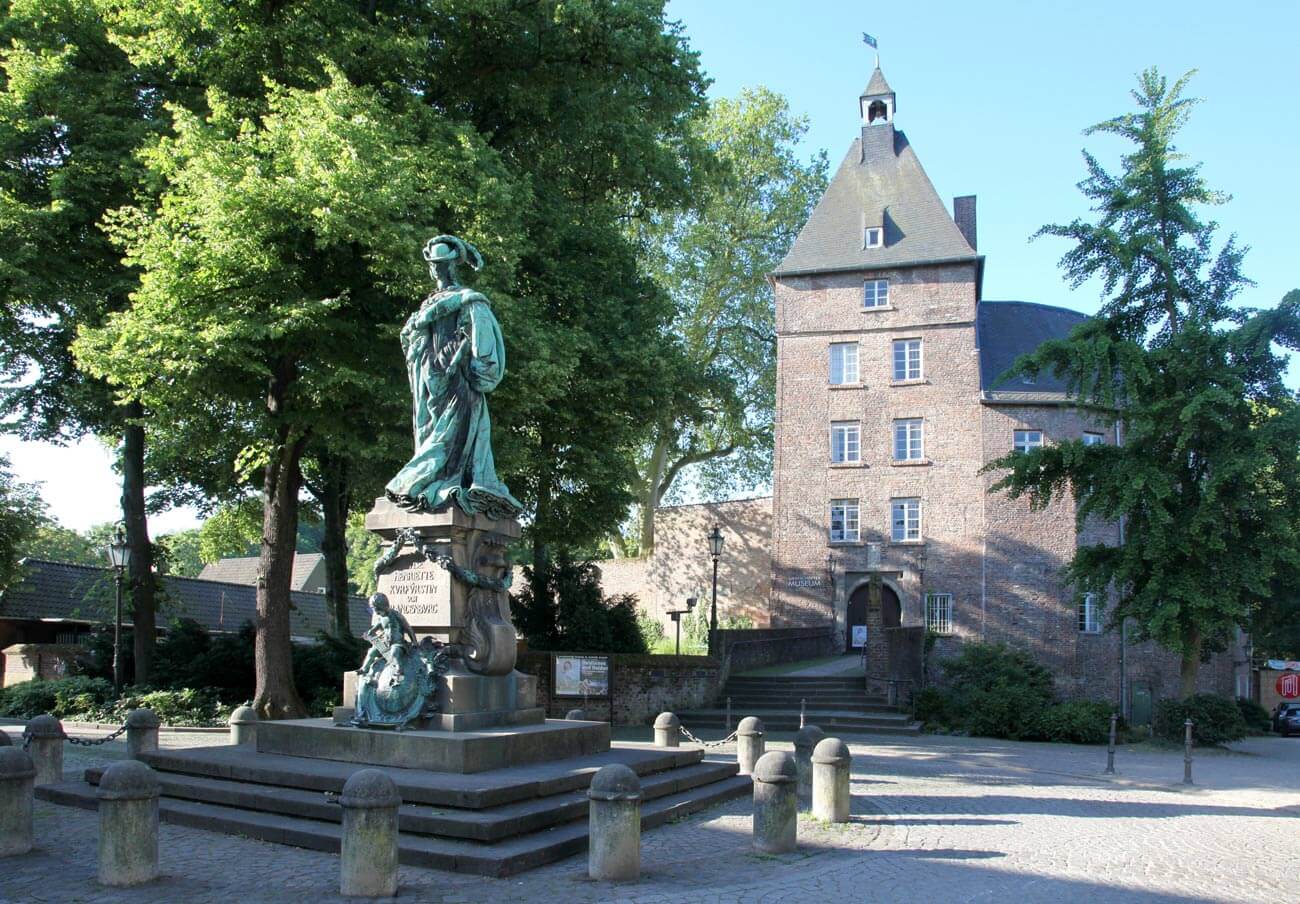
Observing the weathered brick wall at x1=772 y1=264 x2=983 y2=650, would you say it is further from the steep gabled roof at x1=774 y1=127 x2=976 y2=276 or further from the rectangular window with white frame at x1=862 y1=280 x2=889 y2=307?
the steep gabled roof at x1=774 y1=127 x2=976 y2=276

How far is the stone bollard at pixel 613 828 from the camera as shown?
8180 mm

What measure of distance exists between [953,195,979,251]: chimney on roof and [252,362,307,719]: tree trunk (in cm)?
2697

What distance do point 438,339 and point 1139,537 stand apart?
17.8m

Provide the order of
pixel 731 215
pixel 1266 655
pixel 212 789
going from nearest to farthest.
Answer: pixel 212 789, pixel 731 215, pixel 1266 655

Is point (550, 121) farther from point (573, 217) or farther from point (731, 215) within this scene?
point (731, 215)

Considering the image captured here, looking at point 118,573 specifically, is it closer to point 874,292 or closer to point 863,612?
point 863,612

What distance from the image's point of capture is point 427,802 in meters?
9.05

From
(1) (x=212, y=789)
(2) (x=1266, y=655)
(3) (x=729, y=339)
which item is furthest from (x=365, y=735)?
(2) (x=1266, y=655)

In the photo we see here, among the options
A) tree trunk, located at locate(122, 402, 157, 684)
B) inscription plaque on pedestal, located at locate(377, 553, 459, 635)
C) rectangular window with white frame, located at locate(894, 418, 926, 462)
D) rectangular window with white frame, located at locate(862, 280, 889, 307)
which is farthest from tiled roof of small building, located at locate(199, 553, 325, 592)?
inscription plaque on pedestal, located at locate(377, 553, 459, 635)

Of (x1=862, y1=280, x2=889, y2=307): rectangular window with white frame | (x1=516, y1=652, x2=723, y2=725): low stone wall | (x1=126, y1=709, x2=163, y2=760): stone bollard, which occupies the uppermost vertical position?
(x1=862, y1=280, x2=889, y2=307): rectangular window with white frame

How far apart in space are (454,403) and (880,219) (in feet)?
96.2

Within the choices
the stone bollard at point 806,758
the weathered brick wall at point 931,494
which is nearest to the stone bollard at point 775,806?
the stone bollard at point 806,758

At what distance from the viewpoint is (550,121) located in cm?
2133

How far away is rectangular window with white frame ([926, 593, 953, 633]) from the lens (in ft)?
115
